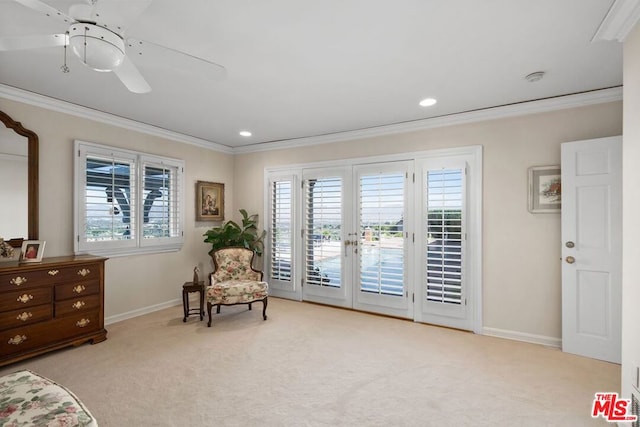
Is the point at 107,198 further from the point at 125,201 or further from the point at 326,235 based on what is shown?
the point at 326,235

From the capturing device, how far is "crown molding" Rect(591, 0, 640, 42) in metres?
1.74

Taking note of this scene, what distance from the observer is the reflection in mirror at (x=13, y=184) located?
2980 mm

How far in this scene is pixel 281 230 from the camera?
16.4 ft

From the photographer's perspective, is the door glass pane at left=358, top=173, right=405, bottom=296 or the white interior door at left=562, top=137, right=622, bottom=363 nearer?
the white interior door at left=562, top=137, right=622, bottom=363

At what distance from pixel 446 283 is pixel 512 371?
117cm

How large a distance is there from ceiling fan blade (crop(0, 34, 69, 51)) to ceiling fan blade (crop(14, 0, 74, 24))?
→ 0.11 meters

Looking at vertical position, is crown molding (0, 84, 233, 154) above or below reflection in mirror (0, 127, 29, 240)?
above

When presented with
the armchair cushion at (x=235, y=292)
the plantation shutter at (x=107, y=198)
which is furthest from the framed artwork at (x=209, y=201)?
the armchair cushion at (x=235, y=292)

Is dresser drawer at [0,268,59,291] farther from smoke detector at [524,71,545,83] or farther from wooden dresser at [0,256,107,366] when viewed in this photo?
smoke detector at [524,71,545,83]

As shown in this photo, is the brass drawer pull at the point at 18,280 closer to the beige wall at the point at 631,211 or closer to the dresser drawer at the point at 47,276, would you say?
the dresser drawer at the point at 47,276

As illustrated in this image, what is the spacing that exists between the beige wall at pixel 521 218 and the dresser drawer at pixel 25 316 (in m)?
4.36

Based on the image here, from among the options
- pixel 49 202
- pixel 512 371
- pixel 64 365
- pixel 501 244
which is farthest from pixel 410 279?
pixel 49 202

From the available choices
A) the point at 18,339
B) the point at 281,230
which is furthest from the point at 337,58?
the point at 18,339

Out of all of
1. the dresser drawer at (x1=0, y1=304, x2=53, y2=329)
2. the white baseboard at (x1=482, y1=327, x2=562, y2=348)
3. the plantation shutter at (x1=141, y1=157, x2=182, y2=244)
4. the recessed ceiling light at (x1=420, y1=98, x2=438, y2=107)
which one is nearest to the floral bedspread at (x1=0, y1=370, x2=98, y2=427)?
the dresser drawer at (x1=0, y1=304, x2=53, y2=329)
